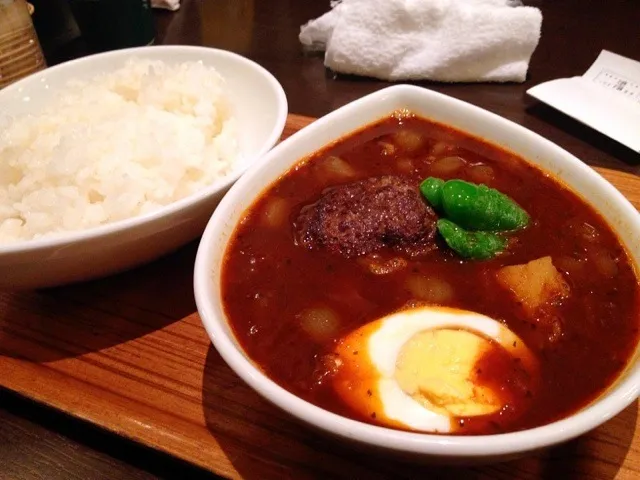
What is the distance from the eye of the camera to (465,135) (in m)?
1.59

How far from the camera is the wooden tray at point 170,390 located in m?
1.08

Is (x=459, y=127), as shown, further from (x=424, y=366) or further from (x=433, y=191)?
(x=424, y=366)

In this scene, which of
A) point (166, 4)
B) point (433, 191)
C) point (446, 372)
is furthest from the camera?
point (166, 4)

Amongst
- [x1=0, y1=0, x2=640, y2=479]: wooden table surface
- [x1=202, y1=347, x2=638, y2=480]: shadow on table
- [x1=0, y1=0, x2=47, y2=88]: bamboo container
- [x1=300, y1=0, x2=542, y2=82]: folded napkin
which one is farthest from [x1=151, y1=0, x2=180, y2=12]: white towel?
[x1=202, y1=347, x2=638, y2=480]: shadow on table

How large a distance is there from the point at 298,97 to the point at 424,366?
1685mm

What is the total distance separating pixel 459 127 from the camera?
1.61m

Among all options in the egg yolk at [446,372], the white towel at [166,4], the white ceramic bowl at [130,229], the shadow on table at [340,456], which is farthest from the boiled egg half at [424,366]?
the white towel at [166,4]

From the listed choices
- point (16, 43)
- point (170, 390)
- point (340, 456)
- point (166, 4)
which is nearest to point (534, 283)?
point (340, 456)

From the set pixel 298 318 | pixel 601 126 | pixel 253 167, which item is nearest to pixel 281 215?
pixel 253 167

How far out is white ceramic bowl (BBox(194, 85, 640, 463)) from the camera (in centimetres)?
85

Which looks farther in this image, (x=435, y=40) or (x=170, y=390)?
(x=435, y=40)

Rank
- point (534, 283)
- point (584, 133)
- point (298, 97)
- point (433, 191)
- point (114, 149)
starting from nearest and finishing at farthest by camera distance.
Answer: point (534, 283) → point (433, 191) → point (114, 149) → point (584, 133) → point (298, 97)

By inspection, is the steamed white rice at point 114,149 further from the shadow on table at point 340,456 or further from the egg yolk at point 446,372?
the egg yolk at point 446,372

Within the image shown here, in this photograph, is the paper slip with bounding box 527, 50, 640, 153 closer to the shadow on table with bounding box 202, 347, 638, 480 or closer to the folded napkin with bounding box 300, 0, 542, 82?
the folded napkin with bounding box 300, 0, 542, 82
